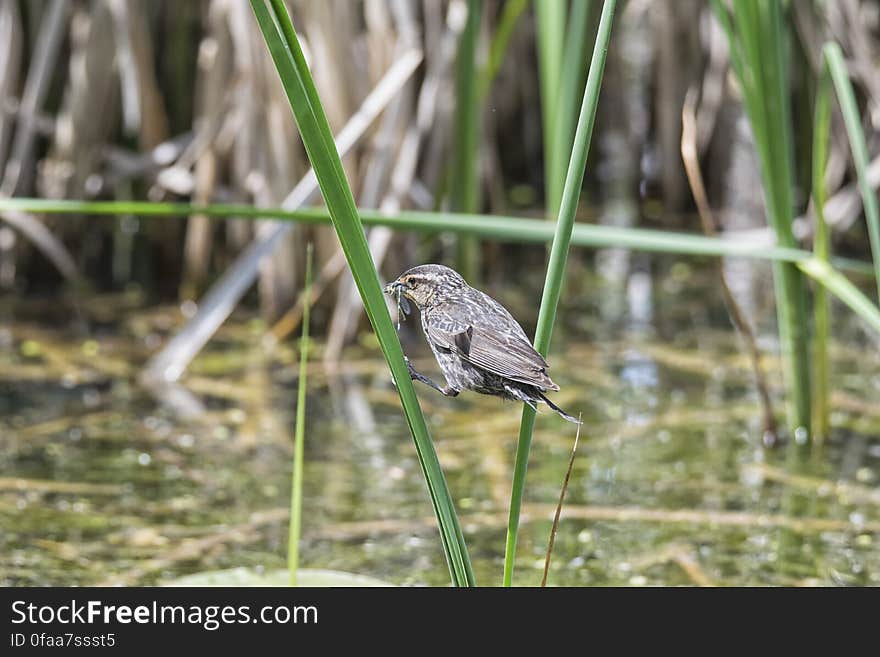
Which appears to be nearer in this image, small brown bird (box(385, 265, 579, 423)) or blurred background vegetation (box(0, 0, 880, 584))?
small brown bird (box(385, 265, 579, 423))

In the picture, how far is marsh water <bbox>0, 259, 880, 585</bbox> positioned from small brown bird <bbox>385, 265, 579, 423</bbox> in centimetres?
134

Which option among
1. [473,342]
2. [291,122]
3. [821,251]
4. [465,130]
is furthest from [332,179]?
[291,122]

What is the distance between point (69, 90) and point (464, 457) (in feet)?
7.26

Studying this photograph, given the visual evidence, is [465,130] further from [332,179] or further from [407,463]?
[332,179]

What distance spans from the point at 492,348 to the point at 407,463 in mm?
2115

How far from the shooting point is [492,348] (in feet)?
4.58

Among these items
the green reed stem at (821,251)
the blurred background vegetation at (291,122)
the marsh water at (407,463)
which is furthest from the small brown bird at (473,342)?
the blurred background vegetation at (291,122)

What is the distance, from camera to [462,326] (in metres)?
1.45

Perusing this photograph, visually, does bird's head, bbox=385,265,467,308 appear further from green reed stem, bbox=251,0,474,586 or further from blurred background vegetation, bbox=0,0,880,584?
blurred background vegetation, bbox=0,0,880,584

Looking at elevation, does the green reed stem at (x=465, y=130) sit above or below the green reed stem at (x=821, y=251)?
above

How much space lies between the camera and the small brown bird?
53.7 inches

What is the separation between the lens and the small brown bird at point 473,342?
1364 millimetres

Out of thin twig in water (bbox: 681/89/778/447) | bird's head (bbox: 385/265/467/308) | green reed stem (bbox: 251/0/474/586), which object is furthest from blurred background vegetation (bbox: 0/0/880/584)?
green reed stem (bbox: 251/0/474/586)

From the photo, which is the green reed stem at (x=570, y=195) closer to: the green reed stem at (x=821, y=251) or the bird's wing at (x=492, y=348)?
the bird's wing at (x=492, y=348)
